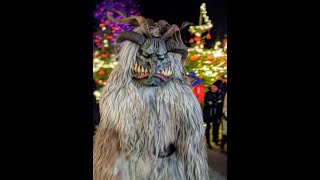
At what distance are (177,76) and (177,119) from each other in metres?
0.19

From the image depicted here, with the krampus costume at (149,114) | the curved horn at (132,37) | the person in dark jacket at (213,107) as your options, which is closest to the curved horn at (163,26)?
the krampus costume at (149,114)

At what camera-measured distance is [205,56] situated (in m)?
1.82

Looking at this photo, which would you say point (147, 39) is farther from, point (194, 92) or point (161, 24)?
point (194, 92)

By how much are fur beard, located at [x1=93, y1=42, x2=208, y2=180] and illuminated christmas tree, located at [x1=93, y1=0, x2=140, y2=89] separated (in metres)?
0.05

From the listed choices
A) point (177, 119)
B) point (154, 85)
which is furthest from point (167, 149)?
point (154, 85)

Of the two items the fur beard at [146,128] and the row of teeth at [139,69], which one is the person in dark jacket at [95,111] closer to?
the fur beard at [146,128]

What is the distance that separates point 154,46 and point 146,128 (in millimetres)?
360

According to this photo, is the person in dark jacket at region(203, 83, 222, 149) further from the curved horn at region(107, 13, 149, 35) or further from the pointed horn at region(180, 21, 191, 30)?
the curved horn at region(107, 13, 149, 35)

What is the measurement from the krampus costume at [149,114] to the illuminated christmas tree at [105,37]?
36 mm

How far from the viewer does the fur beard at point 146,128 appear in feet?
5.46

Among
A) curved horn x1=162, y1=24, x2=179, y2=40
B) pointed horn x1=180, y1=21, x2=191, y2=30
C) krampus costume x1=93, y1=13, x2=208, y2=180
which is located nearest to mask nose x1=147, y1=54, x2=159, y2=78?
krampus costume x1=93, y1=13, x2=208, y2=180

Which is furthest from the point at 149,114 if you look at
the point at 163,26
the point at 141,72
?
the point at 163,26

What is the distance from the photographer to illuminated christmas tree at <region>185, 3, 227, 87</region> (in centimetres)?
180

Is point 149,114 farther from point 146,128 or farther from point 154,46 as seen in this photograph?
point 154,46
